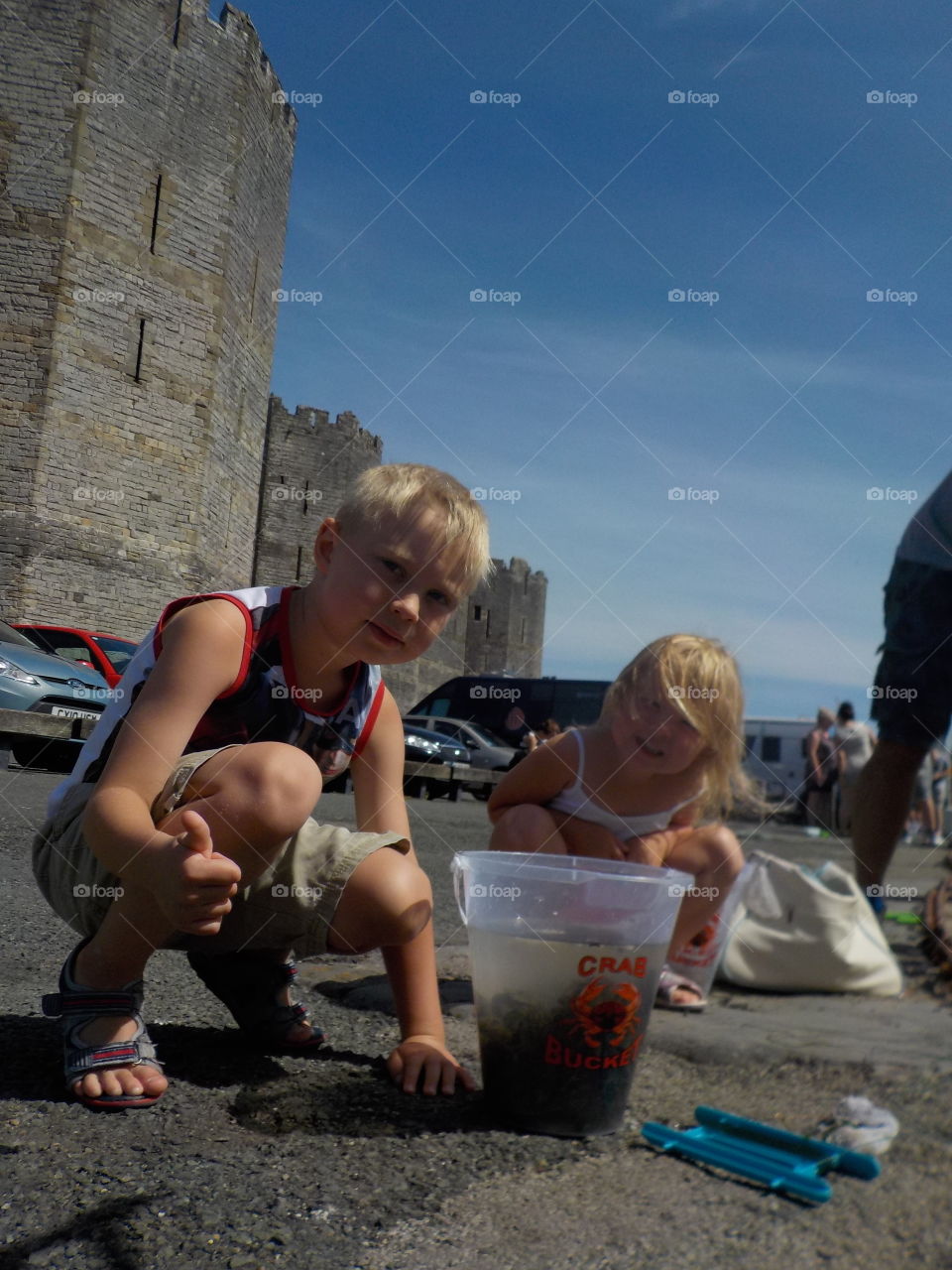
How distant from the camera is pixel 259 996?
178 centimetres

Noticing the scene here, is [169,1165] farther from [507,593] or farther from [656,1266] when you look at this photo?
[507,593]

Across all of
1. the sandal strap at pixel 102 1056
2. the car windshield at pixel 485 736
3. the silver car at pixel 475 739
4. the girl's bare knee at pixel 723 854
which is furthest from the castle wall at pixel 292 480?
the sandal strap at pixel 102 1056

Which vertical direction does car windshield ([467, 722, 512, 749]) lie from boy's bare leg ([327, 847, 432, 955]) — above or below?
below

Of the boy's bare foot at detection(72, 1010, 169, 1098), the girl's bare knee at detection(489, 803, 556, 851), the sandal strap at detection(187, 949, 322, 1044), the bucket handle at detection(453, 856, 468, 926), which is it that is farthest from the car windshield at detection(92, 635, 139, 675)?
the bucket handle at detection(453, 856, 468, 926)

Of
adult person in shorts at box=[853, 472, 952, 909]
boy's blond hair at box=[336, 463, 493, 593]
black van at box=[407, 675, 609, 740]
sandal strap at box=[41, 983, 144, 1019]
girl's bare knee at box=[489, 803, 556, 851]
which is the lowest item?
black van at box=[407, 675, 609, 740]

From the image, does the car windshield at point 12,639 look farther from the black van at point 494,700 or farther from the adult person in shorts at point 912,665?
the adult person in shorts at point 912,665

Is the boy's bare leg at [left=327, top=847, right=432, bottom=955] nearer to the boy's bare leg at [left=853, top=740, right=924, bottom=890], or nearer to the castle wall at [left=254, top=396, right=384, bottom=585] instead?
the boy's bare leg at [left=853, top=740, right=924, bottom=890]

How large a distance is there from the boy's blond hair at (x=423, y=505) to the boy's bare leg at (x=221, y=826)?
399 mm

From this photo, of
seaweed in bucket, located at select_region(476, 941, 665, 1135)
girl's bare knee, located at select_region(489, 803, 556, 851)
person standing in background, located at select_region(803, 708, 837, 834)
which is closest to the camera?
person standing in background, located at select_region(803, 708, 837, 834)

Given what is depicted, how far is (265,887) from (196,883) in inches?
13.3

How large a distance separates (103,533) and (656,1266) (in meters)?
15.6

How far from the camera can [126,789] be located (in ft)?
4.80

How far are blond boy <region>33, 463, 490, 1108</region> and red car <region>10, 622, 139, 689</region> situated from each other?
23.7ft

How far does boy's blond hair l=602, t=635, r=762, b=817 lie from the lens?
1.70 metres
